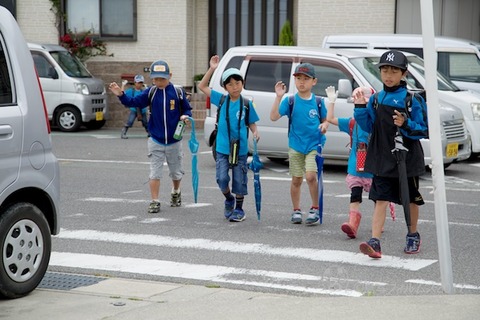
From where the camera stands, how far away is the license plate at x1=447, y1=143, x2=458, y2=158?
14.7 meters

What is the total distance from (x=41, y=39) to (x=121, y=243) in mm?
17879

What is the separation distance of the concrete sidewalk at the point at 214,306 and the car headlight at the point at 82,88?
15482 millimetres

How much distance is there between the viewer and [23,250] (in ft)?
23.3

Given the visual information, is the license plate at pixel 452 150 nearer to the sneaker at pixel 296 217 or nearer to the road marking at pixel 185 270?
the sneaker at pixel 296 217

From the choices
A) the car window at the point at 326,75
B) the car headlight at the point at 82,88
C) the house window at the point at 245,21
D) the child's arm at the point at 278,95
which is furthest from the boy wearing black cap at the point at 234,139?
the house window at the point at 245,21

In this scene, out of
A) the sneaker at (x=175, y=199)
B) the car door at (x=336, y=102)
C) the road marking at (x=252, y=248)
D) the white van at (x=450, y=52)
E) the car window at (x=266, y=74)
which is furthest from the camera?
the white van at (x=450, y=52)

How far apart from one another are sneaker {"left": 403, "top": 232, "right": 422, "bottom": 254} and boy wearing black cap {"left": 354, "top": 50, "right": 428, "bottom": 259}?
354mm

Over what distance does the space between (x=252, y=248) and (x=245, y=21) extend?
1747cm

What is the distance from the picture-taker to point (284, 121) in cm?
1517

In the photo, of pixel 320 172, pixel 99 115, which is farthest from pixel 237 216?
pixel 99 115

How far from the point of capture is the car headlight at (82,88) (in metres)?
22.6

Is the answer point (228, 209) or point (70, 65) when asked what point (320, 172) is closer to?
point (228, 209)

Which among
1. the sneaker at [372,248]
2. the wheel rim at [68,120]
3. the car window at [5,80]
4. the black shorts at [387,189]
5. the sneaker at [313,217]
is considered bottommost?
the wheel rim at [68,120]

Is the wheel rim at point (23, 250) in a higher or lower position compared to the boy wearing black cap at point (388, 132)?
lower
